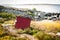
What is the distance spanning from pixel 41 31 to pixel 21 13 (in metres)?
0.39

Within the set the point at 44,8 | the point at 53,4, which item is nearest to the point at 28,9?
the point at 44,8

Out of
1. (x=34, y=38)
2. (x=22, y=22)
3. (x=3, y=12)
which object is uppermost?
(x=3, y=12)

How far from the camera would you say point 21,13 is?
79.0 inches

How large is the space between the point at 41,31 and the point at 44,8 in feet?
1.10

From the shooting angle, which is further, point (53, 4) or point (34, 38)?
point (53, 4)

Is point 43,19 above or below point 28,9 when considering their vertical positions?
below

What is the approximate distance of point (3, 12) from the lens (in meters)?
2.05

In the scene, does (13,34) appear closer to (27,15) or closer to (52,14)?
(27,15)

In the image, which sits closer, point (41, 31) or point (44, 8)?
point (41, 31)

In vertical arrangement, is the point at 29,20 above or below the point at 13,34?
above

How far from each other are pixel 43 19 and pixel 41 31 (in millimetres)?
175

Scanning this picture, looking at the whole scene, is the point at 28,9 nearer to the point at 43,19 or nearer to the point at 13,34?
the point at 43,19

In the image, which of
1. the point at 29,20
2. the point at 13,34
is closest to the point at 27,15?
the point at 29,20

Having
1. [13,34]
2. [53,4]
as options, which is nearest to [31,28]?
[13,34]
